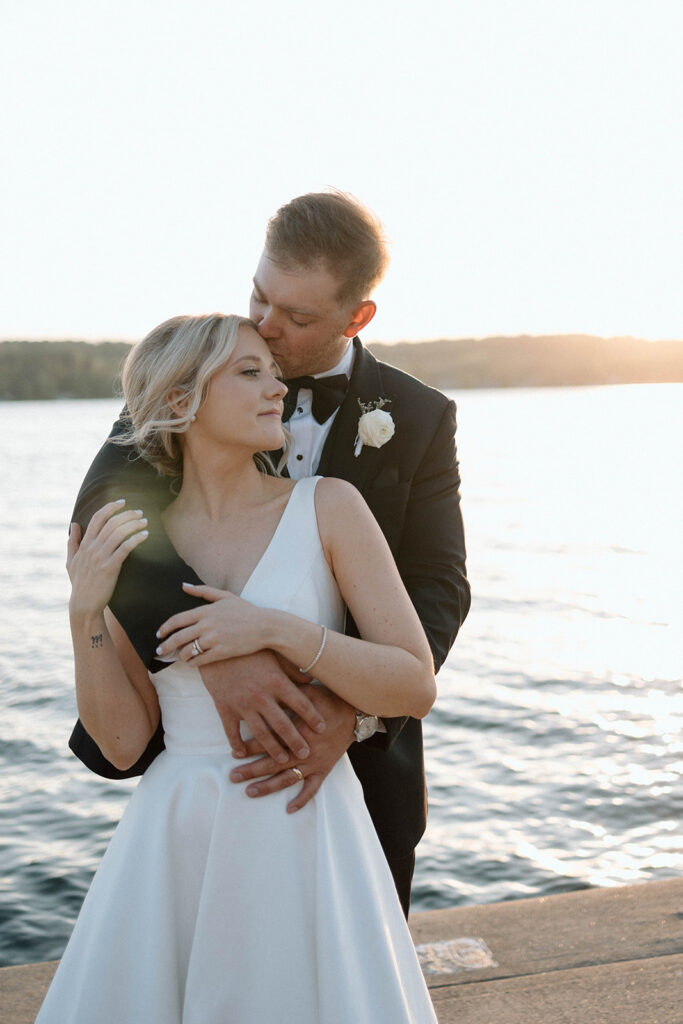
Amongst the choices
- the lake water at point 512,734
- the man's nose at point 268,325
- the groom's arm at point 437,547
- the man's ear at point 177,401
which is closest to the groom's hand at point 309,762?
the groom's arm at point 437,547

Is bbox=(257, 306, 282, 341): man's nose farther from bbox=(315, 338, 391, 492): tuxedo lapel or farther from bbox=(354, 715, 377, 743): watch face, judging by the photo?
bbox=(354, 715, 377, 743): watch face

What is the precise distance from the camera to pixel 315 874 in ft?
6.66

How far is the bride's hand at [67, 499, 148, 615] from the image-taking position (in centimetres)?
210

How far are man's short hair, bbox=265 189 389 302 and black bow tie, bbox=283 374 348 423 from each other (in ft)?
0.68

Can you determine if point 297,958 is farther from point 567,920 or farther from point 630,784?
point 630,784

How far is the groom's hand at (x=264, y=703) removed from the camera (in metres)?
1.99

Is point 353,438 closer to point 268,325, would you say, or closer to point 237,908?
point 268,325

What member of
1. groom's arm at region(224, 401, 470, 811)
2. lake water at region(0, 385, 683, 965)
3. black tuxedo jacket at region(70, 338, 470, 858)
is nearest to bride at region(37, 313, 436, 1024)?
black tuxedo jacket at region(70, 338, 470, 858)

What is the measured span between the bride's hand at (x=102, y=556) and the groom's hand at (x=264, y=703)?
0.88ft

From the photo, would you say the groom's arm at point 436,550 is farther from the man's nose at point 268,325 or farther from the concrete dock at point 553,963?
the concrete dock at point 553,963

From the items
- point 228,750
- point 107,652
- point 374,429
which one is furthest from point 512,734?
point 107,652

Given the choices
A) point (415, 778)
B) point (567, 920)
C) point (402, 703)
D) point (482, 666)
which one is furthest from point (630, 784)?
point (402, 703)

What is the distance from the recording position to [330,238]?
258cm

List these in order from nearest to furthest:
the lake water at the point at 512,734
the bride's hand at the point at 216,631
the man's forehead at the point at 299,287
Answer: the bride's hand at the point at 216,631, the man's forehead at the point at 299,287, the lake water at the point at 512,734
